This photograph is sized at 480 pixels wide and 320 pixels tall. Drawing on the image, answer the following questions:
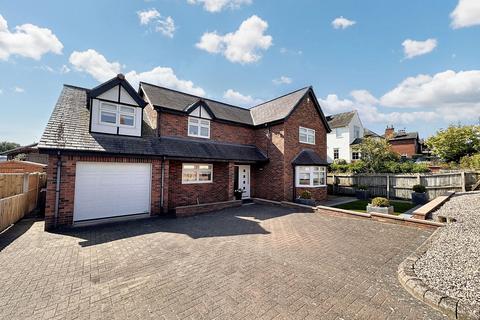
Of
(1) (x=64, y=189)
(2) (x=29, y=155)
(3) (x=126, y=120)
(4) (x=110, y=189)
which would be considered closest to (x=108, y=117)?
(3) (x=126, y=120)

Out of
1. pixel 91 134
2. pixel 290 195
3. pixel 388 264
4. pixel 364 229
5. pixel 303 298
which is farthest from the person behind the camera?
pixel 290 195

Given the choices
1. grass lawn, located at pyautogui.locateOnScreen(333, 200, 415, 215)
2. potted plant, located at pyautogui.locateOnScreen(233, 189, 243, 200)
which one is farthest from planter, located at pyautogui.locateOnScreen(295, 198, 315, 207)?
potted plant, located at pyautogui.locateOnScreen(233, 189, 243, 200)

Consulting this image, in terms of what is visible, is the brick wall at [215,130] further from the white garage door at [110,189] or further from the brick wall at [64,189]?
the brick wall at [64,189]

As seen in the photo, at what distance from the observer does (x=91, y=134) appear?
10.2 m

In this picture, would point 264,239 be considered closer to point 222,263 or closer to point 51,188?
point 222,263

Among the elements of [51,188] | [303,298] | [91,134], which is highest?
[91,134]

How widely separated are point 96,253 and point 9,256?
2.31m

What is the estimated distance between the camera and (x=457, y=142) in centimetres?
3059

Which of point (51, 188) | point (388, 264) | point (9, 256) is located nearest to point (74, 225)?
point (51, 188)

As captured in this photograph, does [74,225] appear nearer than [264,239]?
No

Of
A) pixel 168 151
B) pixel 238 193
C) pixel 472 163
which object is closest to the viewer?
pixel 168 151

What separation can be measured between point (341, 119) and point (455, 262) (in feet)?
105

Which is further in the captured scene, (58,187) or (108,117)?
(108,117)

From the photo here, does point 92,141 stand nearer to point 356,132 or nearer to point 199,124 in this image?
point 199,124
